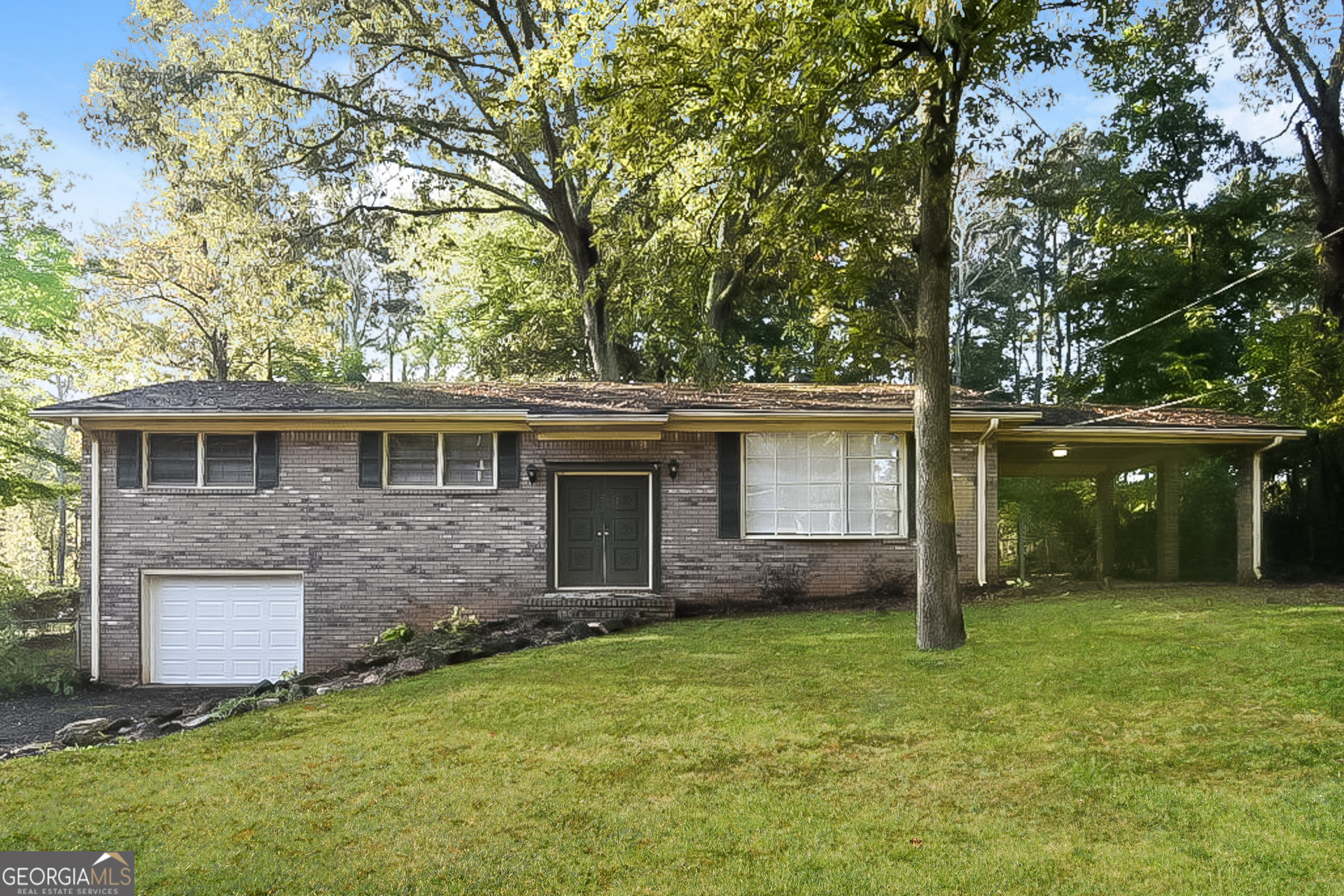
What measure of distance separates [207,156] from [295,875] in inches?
735

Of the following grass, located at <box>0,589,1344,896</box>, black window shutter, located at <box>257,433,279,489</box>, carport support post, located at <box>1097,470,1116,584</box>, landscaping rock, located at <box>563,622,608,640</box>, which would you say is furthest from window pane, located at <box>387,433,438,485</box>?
carport support post, located at <box>1097,470,1116,584</box>

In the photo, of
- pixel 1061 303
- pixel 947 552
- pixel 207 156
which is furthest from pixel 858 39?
pixel 1061 303

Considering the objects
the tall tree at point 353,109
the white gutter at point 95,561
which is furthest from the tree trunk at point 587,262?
the white gutter at point 95,561

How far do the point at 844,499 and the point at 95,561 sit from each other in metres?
11.4

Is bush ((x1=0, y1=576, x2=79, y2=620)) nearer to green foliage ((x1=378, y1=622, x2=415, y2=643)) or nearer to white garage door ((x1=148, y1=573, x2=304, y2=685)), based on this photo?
white garage door ((x1=148, y1=573, x2=304, y2=685))

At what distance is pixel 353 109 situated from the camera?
64.0ft

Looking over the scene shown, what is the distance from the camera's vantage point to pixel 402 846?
4.55 m

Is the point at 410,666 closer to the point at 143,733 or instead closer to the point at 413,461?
the point at 143,733

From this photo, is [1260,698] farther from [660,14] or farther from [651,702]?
[660,14]

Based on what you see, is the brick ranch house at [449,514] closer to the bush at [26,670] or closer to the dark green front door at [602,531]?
the dark green front door at [602,531]

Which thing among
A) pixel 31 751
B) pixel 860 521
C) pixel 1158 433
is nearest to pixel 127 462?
pixel 31 751

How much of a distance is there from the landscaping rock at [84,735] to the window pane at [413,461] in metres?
5.69

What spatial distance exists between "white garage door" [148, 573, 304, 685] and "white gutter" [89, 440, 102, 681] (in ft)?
2.27

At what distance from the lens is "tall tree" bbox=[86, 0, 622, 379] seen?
724 inches
